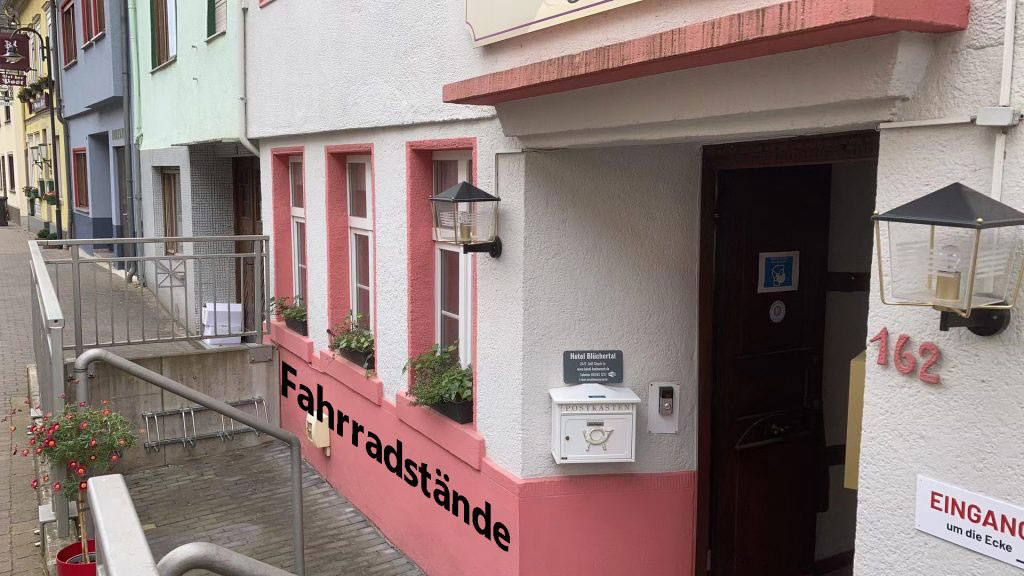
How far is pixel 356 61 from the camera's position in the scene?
6.93m

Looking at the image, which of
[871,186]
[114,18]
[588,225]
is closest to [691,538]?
[588,225]

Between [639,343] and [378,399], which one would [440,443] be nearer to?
[378,399]

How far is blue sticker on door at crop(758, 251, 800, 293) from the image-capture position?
17.6ft

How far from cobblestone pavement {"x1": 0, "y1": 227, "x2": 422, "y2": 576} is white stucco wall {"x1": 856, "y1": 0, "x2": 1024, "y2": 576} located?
13.2 feet

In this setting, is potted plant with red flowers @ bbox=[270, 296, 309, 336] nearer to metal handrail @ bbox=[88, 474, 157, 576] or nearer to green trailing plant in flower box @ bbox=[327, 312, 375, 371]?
green trailing plant in flower box @ bbox=[327, 312, 375, 371]

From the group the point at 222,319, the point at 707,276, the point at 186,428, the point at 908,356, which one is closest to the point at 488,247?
the point at 707,276

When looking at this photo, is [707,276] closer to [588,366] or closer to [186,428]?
[588,366]

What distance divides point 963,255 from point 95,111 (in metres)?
18.6

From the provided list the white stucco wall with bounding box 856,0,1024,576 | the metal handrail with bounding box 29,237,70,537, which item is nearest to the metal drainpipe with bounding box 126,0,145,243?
the metal handrail with bounding box 29,237,70,537

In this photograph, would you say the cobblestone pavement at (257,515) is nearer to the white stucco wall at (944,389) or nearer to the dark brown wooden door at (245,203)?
the dark brown wooden door at (245,203)

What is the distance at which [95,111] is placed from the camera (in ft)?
60.2

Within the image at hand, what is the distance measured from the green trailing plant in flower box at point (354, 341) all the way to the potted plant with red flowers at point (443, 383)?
967 mm

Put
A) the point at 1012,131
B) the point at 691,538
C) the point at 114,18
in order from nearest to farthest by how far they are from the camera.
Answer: the point at 1012,131
the point at 691,538
the point at 114,18

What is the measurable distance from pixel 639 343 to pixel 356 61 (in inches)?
125
